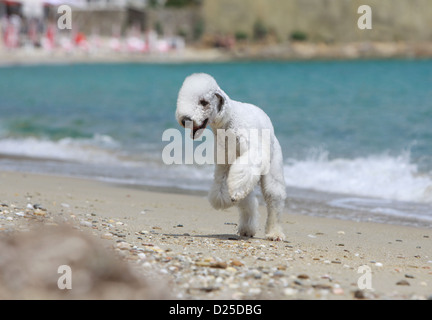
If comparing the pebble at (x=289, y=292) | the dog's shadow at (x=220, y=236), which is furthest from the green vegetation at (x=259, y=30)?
the pebble at (x=289, y=292)

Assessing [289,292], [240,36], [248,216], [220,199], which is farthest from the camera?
[240,36]

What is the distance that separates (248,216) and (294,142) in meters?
9.24

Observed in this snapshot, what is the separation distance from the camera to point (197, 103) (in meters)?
5.51

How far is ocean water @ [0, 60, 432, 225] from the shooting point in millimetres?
10836

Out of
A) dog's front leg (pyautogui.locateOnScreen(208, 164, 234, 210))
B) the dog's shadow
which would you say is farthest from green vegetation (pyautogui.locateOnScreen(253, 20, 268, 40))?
dog's front leg (pyautogui.locateOnScreen(208, 164, 234, 210))

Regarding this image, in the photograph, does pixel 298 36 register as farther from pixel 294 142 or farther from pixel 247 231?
pixel 247 231

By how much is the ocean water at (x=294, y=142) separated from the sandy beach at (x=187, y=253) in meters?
2.00

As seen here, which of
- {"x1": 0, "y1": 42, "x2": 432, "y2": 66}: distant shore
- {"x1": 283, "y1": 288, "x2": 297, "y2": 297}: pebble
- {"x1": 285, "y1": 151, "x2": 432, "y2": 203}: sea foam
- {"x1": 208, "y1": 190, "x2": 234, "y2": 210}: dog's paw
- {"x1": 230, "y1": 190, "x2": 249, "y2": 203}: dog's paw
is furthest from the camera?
{"x1": 0, "y1": 42, "x2": 432, "y2": 66}: distant shore

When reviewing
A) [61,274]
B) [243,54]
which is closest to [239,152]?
[61,274]

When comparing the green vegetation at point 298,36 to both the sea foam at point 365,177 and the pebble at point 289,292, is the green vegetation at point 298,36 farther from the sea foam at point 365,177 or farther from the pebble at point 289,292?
the pebble at point 289,292

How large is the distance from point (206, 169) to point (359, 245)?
580cm

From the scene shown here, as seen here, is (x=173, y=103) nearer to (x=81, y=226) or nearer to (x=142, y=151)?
(x=142, y=151)

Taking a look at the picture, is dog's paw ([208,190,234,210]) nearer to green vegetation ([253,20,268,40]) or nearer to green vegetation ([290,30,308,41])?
green vegetation ([290,30,308,41])

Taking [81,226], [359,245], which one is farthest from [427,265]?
[81,226]
